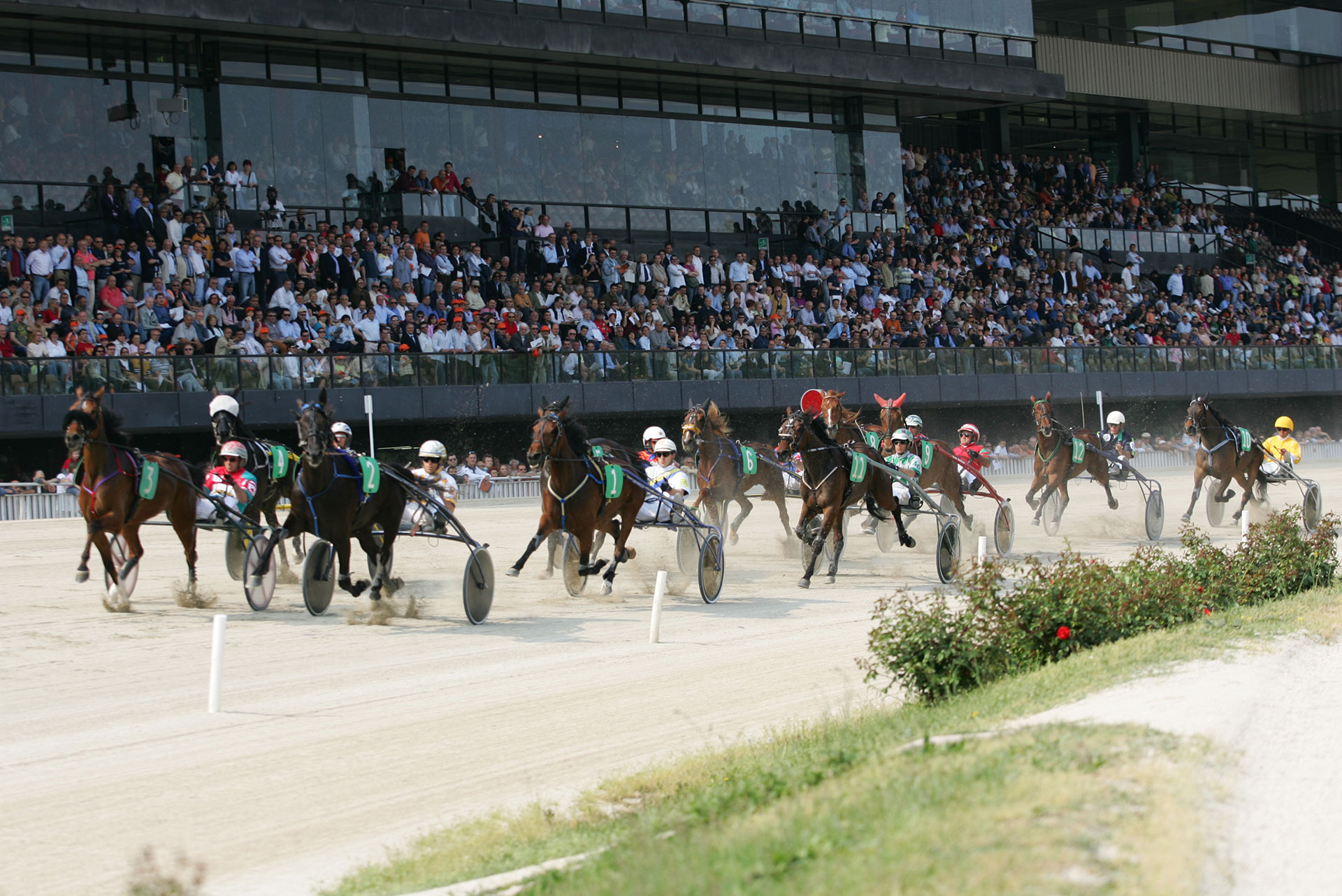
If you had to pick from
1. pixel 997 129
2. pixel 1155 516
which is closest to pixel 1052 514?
pixel 1155 516

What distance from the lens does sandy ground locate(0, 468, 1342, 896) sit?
23.1 ft

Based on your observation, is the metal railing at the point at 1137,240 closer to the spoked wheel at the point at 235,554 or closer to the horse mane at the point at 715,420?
the horse mane at the point at 715,420

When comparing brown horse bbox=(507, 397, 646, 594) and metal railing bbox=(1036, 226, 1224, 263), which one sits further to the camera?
metal railing bbox=(1036, 226, 1224, 263)

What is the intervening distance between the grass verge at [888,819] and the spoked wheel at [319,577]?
17.7 feet

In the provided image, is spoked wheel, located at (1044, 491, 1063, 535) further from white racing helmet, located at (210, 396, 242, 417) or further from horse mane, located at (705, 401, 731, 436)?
white racing helmet, located at (210, 396, 242, 417)

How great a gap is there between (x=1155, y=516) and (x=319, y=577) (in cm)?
1291

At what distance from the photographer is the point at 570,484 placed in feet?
44.7

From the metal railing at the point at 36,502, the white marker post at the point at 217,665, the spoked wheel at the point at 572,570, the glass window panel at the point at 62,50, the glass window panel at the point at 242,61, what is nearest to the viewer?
the white marker post at the point at 217,665

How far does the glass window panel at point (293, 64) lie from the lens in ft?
99.6

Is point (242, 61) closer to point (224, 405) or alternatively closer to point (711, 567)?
point (224, 405)

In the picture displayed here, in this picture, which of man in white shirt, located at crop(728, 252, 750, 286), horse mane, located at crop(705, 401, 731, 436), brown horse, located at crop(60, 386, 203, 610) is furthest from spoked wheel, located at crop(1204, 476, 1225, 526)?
brown horse, located at crop(60, 386, 203, 610)

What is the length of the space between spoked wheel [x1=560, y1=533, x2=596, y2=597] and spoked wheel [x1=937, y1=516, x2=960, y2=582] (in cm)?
402

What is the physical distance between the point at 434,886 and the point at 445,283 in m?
22.9

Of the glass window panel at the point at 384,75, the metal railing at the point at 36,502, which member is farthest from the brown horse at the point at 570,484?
the glass window panel at the point at 384,75
